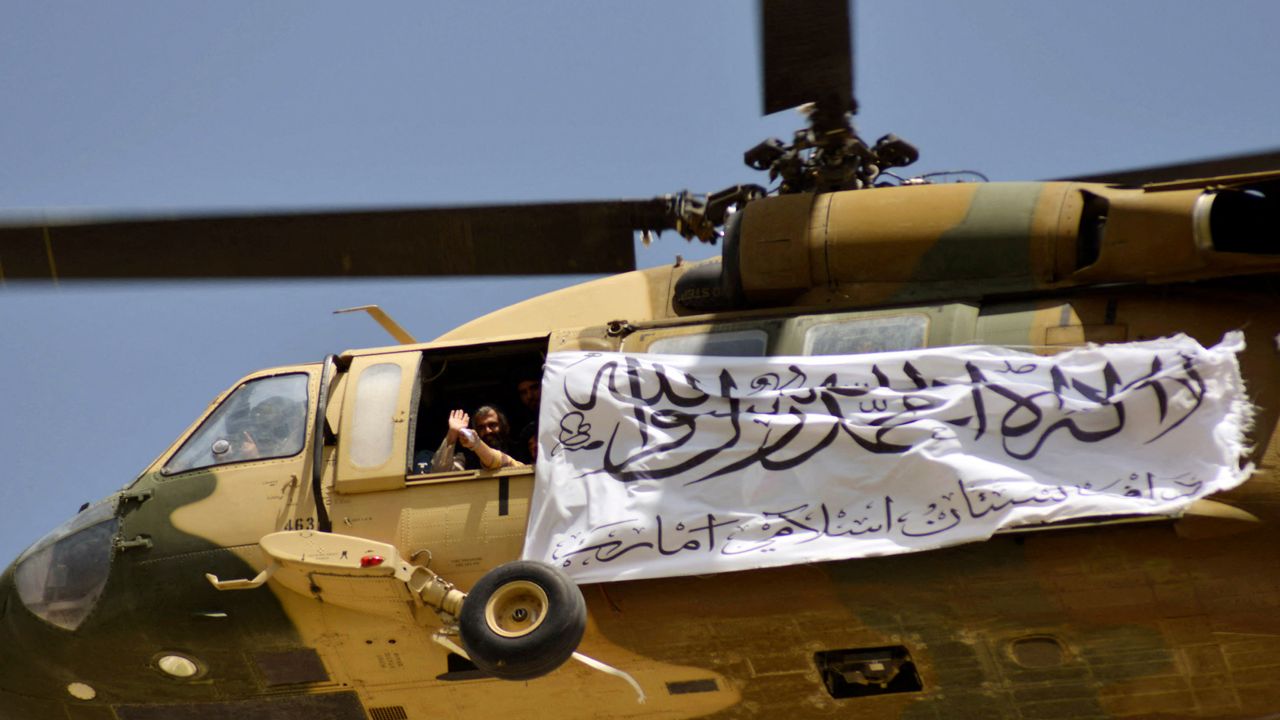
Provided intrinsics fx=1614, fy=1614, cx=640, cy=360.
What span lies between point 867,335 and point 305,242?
3295 mm

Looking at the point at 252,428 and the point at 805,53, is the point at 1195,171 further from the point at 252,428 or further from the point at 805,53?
the point at 252,428

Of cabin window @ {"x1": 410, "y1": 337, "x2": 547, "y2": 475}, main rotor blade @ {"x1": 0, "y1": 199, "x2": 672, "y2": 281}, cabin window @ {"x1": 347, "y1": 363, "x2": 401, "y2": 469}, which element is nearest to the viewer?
cabin window @ {"x1": 347, "y1": 363, "x2": 401, "y2": 469}

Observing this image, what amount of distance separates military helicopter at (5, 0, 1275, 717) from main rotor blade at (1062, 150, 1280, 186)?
2.97ft

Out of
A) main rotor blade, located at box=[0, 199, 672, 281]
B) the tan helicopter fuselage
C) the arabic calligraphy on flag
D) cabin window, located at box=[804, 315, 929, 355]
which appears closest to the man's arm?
the tan helicopter fuselage

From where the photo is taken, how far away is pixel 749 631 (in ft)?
26.8

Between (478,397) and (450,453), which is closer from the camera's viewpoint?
(450,453)

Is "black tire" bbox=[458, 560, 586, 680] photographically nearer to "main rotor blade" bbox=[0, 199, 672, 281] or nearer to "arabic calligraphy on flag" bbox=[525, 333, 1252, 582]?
"arabic calligraphy on flag" bbox=[525, 333, 1252, 582]

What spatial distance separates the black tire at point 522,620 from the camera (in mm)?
7699

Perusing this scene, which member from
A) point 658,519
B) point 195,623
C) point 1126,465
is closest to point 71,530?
point 195,623

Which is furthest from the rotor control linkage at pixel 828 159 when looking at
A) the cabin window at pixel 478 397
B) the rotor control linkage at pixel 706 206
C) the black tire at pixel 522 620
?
the black tire at pixel 522 620

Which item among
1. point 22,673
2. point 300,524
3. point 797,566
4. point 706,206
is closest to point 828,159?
point 706,206

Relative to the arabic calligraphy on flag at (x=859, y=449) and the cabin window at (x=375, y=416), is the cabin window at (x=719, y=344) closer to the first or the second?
the arabic calligraphy on flag at (x=859, y=449)

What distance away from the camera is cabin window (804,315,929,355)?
857cm

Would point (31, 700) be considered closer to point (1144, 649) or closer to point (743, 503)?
point (743, 503)
